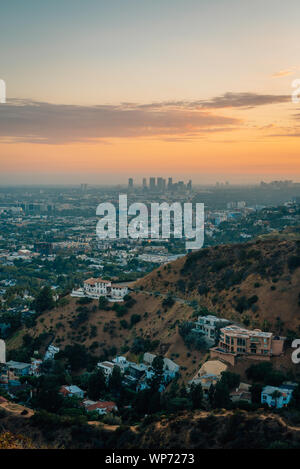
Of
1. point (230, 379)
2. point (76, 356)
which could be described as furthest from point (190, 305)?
point (230, 379)

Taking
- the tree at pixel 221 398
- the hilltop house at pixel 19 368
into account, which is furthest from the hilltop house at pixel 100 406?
the hilltop house at pixel 19 368

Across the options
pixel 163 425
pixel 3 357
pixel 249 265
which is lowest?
pixel 3 357

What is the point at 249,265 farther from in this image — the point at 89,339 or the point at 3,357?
the point at 3,357

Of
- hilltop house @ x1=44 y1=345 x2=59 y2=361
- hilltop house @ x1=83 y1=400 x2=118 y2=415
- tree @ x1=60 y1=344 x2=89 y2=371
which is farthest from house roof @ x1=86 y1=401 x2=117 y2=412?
hilltop house @ x1=44 y1=345 x2=59 y2=361

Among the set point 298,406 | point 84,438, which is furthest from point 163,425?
point 298,406

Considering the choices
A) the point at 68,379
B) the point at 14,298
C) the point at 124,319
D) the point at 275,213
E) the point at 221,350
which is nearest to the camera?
the point at 221,350

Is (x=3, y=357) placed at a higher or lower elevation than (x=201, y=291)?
lower

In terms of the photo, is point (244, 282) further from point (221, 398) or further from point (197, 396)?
point (221, 398)
